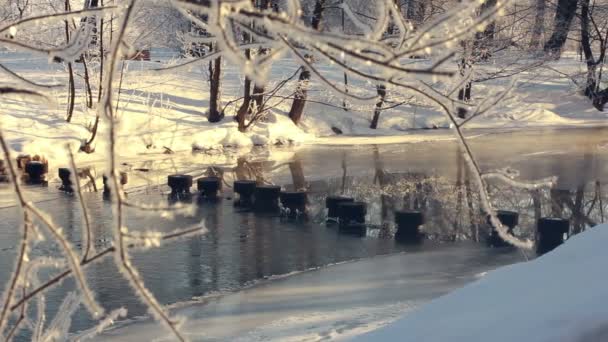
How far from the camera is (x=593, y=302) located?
325 centimetres

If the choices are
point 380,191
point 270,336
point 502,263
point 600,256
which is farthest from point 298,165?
point 600,256

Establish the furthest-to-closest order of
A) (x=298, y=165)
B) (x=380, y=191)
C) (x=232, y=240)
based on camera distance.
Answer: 1. (x=298, y=165)
2. (x=380, y=191)
3. (x=232, y=240)

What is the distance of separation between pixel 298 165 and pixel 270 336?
11.2 meters

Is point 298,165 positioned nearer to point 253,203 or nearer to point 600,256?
point 253,203

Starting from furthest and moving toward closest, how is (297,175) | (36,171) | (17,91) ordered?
(297,175), (36,171), (17,91)

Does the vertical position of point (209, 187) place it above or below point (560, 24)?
below

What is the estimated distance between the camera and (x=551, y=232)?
10.3m

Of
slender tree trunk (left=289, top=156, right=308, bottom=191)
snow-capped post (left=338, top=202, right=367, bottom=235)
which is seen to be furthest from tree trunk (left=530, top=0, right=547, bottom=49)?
snow-capped post (left=338, top=202, right=367, bottom=235)

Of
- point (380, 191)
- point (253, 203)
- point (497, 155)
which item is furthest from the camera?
point (497, 155)

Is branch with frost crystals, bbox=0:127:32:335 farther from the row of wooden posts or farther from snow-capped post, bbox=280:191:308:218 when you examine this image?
snow-capped post, bbox=280:191:308:218

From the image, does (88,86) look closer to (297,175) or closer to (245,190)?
(297,175)

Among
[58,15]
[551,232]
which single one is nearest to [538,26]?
[551,232]

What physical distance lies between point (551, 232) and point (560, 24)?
2353 cm

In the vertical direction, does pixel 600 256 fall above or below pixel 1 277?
above
